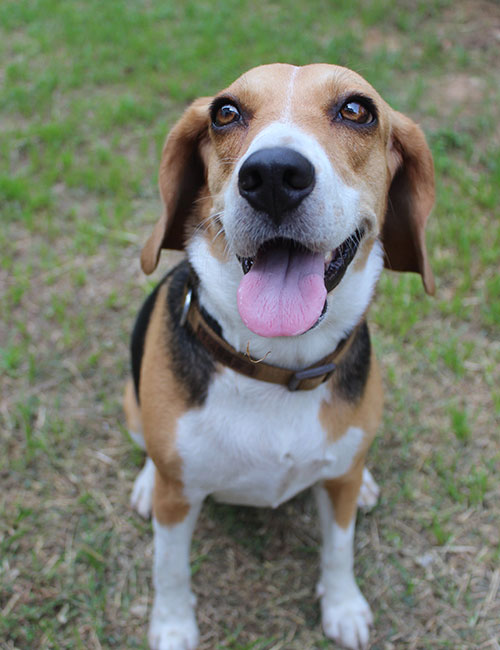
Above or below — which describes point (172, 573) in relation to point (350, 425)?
below

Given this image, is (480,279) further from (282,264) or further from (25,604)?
(25,604)

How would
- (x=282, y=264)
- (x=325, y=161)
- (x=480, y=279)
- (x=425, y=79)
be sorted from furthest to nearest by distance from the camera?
1. (x=425, y=79)
2. (x=480, y=279)
3. (x=282, y=264)
4. (x=325, y=161)

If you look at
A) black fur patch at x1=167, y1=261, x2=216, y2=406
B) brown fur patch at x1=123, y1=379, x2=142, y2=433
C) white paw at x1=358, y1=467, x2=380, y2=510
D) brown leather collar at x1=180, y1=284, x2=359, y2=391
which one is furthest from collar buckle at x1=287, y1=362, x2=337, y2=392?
white paw at x1=358, y1=467, x2=380, y2=510

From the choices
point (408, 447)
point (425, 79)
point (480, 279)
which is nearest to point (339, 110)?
point (408, 447)

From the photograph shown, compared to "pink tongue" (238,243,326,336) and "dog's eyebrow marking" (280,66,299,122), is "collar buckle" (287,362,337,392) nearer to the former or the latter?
"pink tongue" (238,243,326,336)

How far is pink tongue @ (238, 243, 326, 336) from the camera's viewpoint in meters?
2.08

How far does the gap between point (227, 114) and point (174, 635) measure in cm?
229

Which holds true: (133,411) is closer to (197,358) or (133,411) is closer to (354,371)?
(197,358)

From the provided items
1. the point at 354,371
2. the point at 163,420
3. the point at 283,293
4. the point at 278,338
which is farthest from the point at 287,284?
the point at 163,420

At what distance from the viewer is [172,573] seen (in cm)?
280

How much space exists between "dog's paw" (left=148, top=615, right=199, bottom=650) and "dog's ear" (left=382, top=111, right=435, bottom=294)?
1.89m

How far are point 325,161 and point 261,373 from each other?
824 mm

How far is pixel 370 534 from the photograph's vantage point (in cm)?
337

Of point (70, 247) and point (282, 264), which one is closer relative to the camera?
point (282, 264)
